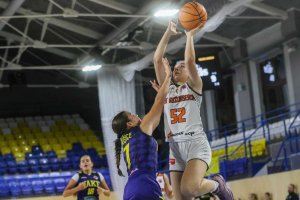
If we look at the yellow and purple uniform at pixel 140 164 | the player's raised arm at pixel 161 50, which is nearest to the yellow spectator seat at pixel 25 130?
the player's raised arm at pixel 161 50

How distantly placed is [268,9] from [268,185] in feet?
19.3

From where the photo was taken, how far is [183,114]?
6926 millimetres

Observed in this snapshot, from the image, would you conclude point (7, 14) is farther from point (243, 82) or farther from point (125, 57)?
point (243, 82)

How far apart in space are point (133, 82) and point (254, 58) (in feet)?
13.9

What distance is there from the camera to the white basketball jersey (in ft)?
22.7

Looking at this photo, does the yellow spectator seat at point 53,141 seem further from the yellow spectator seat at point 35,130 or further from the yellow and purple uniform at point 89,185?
the yellow and purple uniform at point 89,185

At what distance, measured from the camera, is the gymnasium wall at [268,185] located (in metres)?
13.8

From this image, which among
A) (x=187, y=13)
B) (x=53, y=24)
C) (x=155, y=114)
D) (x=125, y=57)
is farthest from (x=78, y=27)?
(x=155, y=114)

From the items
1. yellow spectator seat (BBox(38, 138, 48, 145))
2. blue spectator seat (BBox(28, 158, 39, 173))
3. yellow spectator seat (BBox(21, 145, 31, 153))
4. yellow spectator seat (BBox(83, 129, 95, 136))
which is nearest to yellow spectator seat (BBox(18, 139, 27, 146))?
yellow spectator seat (BBox(21, 145, 31, 153))

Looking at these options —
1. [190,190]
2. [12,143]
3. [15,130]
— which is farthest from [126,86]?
[190,190]

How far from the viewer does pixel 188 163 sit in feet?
22.2

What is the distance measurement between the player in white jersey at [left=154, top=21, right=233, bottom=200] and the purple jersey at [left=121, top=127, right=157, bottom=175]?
88 cm

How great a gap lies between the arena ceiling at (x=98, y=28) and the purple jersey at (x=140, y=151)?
30.9 feet

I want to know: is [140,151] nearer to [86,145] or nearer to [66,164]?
[66,164]
